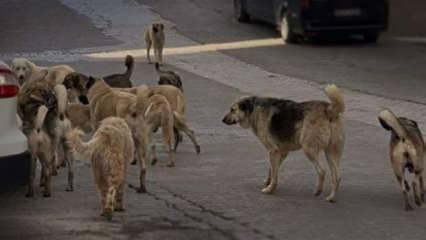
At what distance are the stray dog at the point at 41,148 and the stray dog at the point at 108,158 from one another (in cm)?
35

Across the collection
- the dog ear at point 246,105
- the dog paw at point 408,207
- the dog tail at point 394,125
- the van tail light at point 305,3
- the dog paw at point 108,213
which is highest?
the van tail light at point 305,3

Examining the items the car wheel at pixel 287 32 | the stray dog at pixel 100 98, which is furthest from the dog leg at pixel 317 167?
the car wheel at pixel 287 32

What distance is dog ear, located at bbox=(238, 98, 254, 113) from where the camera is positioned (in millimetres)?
9750

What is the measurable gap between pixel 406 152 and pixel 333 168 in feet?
2.28

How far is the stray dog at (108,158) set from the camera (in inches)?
327

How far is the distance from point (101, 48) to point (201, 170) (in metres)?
13.8

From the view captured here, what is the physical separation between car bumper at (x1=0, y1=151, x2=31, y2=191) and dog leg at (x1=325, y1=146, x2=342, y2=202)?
2.90m

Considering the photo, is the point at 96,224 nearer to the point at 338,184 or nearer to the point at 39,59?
the point at 338,184

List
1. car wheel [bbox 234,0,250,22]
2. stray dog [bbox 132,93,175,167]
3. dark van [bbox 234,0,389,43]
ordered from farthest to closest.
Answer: car wheel [bbox 234,0,250,22], dark van [bbox 234,0,389,43], stray dog [bbox 132,93,175,167]

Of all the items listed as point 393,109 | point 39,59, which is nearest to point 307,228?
point 393,109

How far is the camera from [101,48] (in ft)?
79.0

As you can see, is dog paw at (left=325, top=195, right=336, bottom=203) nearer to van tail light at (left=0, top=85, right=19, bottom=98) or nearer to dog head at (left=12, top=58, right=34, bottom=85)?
van tail light at (left=0, top=85, right=19, bottom=98)

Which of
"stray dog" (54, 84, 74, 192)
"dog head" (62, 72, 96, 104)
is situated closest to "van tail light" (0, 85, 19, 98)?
"stray dog" (54, 84, 74, 192)

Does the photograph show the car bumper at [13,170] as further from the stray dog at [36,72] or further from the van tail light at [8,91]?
A: the stray dog at [36,72]
